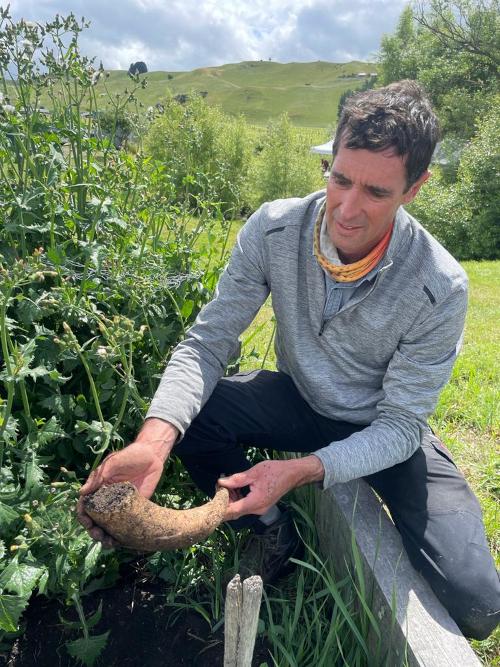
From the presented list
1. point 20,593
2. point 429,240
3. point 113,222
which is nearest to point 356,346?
point 429,240

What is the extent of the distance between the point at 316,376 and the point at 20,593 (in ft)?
3.76

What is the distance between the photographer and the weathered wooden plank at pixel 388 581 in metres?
1.48

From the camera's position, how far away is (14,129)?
1.93 meters

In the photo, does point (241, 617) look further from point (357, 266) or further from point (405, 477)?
point (357, 266)

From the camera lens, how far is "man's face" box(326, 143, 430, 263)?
1.73 meters

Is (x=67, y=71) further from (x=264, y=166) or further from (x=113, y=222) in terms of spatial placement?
(x=264, y=166)

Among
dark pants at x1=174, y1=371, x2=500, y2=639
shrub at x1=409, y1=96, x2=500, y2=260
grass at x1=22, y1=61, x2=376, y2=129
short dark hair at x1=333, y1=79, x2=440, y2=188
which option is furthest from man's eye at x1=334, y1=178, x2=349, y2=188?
grass at x1=22, y1=61, x2=376, y2=129

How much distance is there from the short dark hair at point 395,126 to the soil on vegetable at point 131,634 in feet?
5.00

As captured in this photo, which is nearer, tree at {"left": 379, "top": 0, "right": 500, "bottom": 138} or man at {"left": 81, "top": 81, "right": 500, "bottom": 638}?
man at {"left": 81, "top": 81, "right": 500, "bottom": 638}

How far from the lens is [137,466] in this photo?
5.03 feet

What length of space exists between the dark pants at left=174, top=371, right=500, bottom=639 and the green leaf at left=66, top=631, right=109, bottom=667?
21.6 inches

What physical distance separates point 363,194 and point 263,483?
0.90 metres

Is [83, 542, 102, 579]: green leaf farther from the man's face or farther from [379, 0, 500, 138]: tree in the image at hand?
[379, 0, 500, 138]: tree

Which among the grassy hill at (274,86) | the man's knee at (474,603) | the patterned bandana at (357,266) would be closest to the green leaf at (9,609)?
the man's knee at (474,603)
